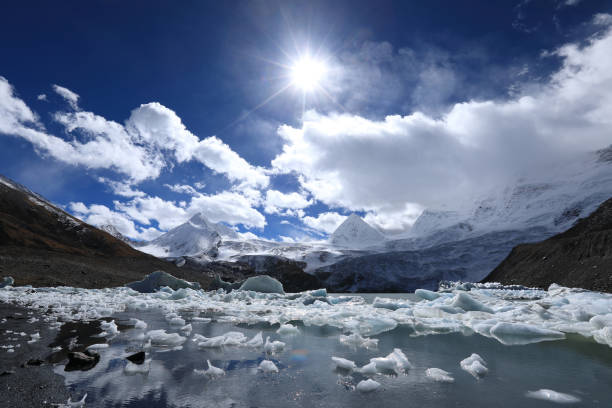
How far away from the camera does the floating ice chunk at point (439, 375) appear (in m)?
4.24

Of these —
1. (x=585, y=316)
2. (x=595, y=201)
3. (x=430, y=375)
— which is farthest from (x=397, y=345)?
(x=595, y=201)

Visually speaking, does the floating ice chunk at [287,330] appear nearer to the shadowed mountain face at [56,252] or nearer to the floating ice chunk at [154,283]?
the floating ice chunk at [154,283]

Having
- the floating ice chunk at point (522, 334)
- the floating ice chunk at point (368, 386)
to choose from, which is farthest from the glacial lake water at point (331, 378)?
the floating ice chunk at point (522, 334)

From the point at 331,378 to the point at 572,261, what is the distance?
5710 centimetres

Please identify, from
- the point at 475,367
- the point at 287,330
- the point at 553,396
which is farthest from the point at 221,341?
the point at 553,396

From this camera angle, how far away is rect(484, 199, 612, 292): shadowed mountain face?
34875mm

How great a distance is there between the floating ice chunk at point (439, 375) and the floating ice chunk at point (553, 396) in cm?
87

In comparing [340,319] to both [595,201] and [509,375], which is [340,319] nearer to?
[509,375]

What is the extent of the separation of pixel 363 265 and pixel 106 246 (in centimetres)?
7384

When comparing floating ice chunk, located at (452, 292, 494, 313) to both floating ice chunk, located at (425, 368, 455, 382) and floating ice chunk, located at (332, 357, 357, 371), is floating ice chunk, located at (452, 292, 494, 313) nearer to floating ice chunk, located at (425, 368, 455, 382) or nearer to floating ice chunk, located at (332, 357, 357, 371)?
floating ice chunk, located at (425, 368, 455, 382)

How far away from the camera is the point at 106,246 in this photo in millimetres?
49125

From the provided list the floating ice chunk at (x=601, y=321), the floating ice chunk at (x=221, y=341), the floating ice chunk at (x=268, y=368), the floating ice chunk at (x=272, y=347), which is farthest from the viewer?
the floating ice chunk at (x=601, y=321)

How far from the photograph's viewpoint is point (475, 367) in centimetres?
462

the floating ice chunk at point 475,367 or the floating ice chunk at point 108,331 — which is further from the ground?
the floating ice chunk at point 108,331
